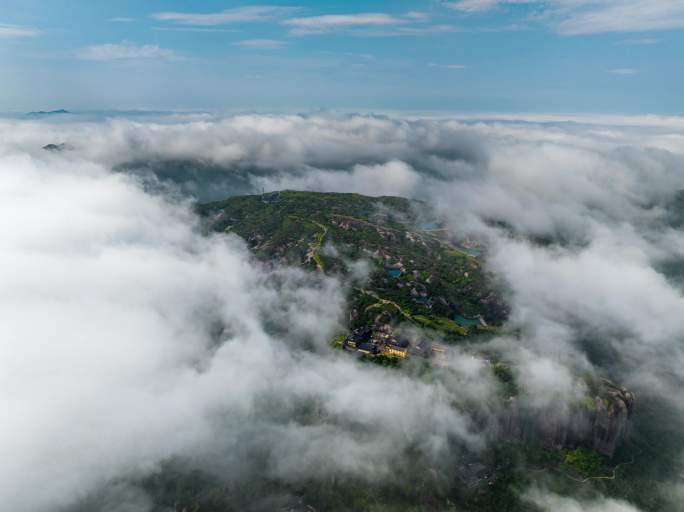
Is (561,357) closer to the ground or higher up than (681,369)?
higher up

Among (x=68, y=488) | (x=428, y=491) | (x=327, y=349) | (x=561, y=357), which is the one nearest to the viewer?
(x=68, y=488)

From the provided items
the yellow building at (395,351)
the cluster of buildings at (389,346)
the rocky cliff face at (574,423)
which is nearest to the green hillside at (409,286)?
the cluster of buildings at (389,346)

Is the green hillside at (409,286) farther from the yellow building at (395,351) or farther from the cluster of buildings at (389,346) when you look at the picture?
the yellow building at (395,351)

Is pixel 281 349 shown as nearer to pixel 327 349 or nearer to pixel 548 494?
pixel 327 349

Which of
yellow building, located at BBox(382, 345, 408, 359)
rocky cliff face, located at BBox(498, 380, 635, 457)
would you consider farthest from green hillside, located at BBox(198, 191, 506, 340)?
rocky cliff face, located at BBox(498, 380, 635, 457)

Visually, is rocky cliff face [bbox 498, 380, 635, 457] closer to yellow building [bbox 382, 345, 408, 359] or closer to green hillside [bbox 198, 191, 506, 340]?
yellow building [bbox 382, 345, 408, 359]

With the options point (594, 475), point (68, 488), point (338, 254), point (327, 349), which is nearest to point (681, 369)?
point (594, 475)
